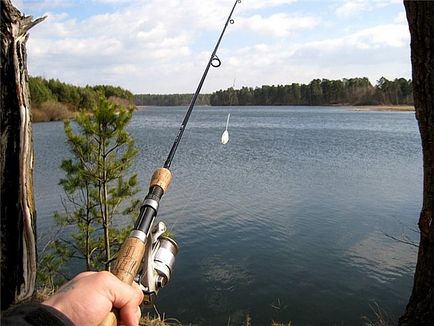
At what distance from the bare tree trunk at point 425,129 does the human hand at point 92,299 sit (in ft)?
7.98

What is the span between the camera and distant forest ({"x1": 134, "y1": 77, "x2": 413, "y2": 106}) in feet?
265

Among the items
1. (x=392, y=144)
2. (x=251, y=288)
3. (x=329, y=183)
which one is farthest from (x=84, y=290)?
(x=392, y=144)

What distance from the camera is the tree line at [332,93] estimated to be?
8075 centimetres

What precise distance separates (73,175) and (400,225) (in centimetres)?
736

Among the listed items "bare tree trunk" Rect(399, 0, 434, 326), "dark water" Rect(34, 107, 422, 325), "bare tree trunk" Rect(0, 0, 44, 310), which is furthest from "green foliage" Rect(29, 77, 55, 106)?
"bare tree trunk" Rect(399, 0, 434, 326)

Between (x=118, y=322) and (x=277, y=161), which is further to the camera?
(x=277, y=161)

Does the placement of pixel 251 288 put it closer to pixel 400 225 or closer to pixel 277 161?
pixel 400 225

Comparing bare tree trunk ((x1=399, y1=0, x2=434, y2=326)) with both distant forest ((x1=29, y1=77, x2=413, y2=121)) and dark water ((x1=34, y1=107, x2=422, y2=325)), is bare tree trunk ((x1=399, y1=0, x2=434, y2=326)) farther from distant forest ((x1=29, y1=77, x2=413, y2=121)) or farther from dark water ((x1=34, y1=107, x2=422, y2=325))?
distant forest ((x1=29, y1=77, x2=413, y2=121))

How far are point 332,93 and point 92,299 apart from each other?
10151 centimetres

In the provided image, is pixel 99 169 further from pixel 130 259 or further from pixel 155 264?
pixel 130 259

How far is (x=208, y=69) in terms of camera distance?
352cm

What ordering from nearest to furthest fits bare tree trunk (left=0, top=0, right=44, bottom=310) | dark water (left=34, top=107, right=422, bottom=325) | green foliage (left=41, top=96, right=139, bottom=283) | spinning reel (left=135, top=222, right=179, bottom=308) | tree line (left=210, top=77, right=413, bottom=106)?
spinning reel (left=135, top=222, right=179, bottom=308) → bare tree trunk (left=0, top=0, right=44, bottom=310) → green foliage (left=41, top=96, right=139, bottom=283) → dark water (left=34, top=107, right=422, bottom=325) → tree line (left=210, top=77, right=413, bottom=106)

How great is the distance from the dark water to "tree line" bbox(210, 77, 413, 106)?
62362 millimetres

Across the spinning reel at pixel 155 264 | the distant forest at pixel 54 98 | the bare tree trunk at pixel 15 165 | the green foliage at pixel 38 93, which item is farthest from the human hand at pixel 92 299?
the green foliage at pixel 38 93
